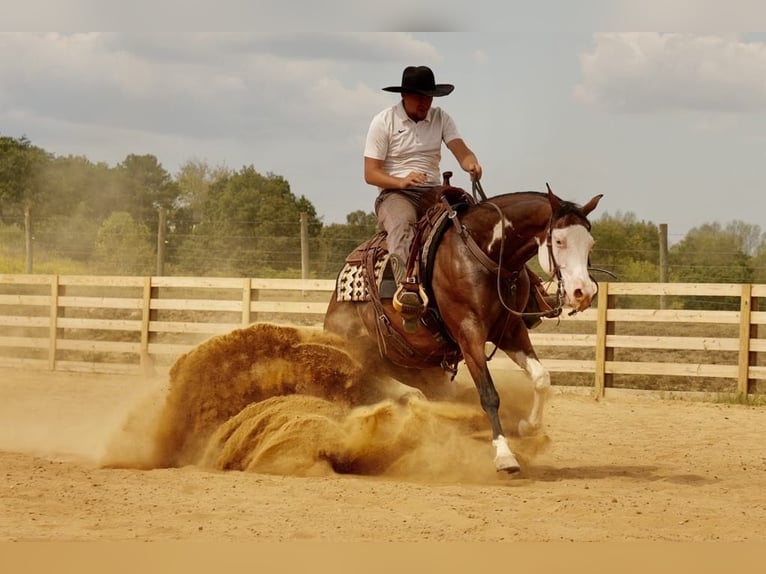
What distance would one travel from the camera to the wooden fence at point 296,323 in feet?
37.3

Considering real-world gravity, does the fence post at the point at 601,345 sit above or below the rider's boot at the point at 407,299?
below

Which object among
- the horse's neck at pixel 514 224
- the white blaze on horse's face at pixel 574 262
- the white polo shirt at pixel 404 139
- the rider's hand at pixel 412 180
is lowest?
the white blaze on horse's face at pixel 574 262

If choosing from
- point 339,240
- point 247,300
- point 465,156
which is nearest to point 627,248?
point 339,240

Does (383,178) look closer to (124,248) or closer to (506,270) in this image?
(506,270)

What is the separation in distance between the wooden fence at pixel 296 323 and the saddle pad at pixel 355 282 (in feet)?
17.1

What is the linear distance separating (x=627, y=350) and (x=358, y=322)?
10577 millimetres

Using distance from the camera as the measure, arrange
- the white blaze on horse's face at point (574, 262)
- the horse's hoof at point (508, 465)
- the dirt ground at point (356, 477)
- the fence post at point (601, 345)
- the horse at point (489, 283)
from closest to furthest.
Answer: the dirt ground at point (356, 477) < the white blaze on horse's face at point (574, 262) < the horse at point (489, 283) < the horse's hoof at point (508, 465) < the fence post at point (601, 345)

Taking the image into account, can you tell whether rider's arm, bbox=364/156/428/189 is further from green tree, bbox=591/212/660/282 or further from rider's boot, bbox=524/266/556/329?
green tree, bbox=591/212/660/282

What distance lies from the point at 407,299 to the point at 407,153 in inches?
43.8

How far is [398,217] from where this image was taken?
6512mm

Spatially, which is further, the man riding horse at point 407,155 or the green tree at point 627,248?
the green tree at point 627,248

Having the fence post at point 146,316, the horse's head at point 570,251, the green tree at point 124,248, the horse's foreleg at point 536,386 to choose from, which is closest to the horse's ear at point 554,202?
the horse's head at point 570,251

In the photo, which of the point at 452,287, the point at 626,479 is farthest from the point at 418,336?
the point at 626,479

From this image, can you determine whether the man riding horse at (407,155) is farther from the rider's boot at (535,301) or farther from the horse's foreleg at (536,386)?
the horse's foreleg at (536,386)
